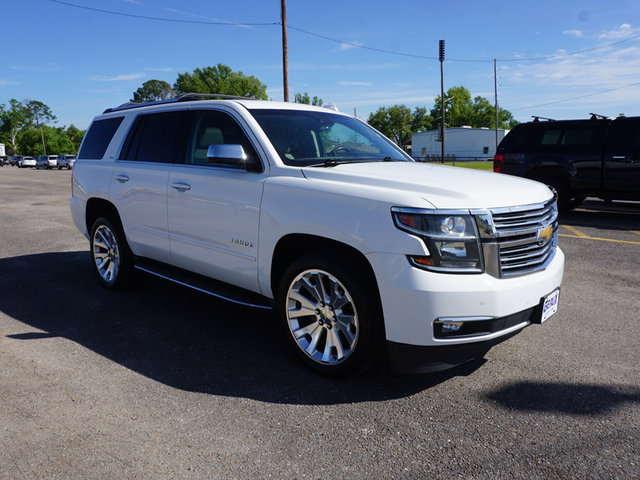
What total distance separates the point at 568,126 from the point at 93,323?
32.5 feet

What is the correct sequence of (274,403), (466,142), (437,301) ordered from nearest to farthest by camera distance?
1. (437,301)
2. (274,403)
3. (466,142)

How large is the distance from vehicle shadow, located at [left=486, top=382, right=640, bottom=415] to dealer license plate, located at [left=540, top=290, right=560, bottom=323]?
454 mm

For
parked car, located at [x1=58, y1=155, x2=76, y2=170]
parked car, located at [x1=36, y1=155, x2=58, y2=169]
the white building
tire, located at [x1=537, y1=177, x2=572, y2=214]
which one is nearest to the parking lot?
tire, located at [x1=537, y1=177, x2=572, y2=214]

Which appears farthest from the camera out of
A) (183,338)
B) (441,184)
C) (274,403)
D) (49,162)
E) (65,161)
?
(49,162)

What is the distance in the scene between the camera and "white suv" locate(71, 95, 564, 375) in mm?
2984

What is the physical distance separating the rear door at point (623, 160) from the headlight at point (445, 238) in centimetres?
873

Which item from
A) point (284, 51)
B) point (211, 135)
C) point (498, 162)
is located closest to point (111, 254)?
point (211, 135)

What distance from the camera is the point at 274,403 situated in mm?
3213

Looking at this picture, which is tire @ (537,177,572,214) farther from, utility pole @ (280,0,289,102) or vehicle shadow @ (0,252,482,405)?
utility pole @ (280,0,289,102)

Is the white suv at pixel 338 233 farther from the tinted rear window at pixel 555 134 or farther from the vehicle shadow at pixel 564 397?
the tinted rear window at pixel 555 134

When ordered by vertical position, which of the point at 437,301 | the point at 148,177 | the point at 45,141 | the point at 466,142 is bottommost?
the point at 437,301

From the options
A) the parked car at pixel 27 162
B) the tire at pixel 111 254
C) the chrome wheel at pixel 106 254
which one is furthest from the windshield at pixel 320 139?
the parked car at pixel 27 162

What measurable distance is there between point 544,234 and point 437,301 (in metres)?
1.04

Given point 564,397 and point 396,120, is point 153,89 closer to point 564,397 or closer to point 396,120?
point 396,120
